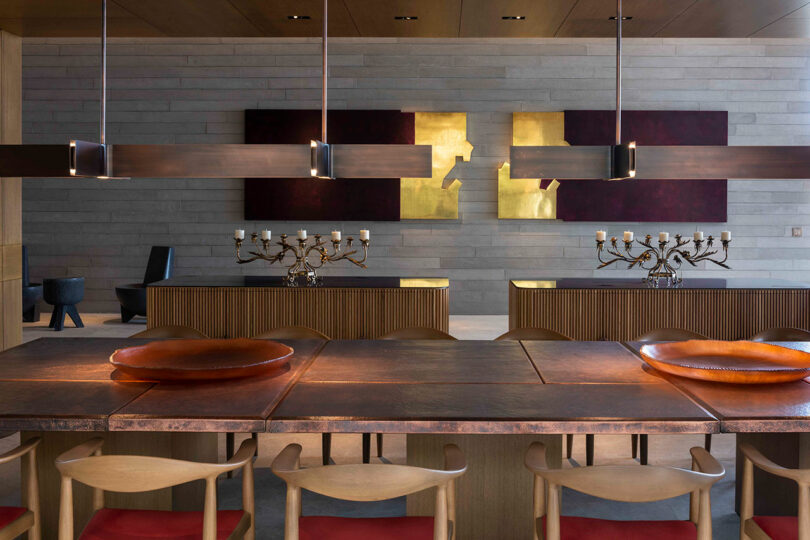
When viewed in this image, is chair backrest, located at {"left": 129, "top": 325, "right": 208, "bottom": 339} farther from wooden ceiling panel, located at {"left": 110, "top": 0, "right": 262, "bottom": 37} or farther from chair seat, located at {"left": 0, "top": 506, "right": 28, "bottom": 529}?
wooden ceiling panel, located at {"left": 110, "top": 0, "right": 262, "bottom": 37}

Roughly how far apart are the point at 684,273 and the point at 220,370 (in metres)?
7.22

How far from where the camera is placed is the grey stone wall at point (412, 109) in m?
8.43

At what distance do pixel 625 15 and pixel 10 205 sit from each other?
4599 millimetres

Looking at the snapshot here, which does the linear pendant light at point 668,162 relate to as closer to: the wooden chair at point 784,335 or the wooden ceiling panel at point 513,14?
the wooden ceiling panel at point 513,14

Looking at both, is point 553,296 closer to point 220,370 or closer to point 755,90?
point 220,370

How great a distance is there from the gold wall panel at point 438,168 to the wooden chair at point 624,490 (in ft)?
21.6

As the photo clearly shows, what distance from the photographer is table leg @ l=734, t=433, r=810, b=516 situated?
273 centimetres

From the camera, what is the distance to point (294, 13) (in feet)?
13.4

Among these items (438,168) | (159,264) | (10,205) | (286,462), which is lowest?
(286,462)

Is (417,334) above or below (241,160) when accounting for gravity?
below

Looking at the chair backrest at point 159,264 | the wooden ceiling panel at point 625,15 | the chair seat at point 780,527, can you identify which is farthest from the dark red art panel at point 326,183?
the chair seat at point 780,527

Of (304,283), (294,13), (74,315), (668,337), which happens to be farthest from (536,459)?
(74,315)

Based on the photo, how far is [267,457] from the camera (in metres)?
3.72

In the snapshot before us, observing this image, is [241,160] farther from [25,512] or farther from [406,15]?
[25,512]
